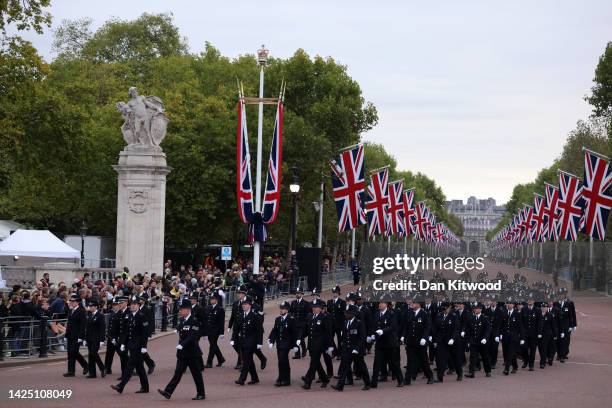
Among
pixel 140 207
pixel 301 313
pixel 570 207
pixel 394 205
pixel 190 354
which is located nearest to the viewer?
pixel 190 354

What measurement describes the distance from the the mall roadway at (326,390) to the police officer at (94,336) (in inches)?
12.1

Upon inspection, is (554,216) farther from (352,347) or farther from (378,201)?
(352,347)

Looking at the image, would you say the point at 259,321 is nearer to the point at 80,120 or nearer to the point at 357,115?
the point at 80,120

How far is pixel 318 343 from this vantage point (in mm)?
20406

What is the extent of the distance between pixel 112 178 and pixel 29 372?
37.1 m

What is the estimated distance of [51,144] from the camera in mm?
39469

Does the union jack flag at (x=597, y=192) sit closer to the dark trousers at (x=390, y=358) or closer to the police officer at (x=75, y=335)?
the dark trousers at (x=390, y=358)

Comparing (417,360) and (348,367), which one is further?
(417,360)

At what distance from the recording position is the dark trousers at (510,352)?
78.0 feet

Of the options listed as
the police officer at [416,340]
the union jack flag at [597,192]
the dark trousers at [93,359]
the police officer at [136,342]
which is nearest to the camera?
the police officer at [136,342]

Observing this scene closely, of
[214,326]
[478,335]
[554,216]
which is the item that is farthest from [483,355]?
[554,216]

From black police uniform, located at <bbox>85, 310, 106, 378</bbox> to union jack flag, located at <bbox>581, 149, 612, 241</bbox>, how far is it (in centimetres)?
2814

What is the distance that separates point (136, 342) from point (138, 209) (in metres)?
21.5

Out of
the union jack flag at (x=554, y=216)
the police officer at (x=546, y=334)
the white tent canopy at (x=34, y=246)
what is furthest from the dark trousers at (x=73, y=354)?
the union jack flag at (x=554, y=216)
